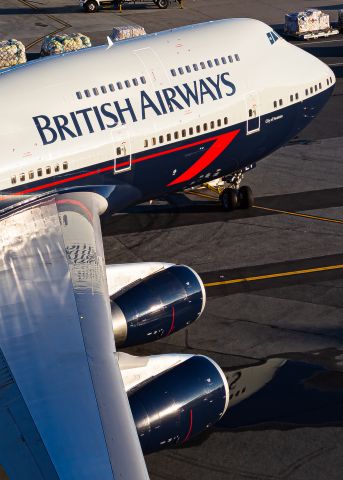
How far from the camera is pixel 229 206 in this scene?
1551 inches

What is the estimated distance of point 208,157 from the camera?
36.0 metres

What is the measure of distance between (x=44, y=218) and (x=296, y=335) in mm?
8498

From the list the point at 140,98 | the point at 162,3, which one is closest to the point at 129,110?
the point at 140,98

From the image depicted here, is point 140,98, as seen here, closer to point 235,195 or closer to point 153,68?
point 153,68

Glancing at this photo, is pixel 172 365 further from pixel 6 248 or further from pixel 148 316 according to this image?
pixel 6 248

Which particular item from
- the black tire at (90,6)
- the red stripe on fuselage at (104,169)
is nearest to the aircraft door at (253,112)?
the red stripe on fuselage at (104,169)

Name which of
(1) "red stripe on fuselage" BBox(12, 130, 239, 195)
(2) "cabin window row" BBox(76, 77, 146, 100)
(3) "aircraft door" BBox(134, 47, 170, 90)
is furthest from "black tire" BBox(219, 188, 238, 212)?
(2) "cabin window row" BBox(76, 77, 146, 100)

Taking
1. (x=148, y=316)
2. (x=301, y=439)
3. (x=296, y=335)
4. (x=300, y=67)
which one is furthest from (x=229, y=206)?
(x=301, y=439)

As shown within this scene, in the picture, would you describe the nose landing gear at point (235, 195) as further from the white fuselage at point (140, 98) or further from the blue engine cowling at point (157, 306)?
the blue engine cowling at point (157, 306)

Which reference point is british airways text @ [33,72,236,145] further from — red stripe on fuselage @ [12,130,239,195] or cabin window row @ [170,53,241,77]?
red stripe on fuselage @ [12,130,239,195]

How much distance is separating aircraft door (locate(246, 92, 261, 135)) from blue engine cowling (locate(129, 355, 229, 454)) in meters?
13.7

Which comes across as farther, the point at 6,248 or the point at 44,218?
the point at 44,218

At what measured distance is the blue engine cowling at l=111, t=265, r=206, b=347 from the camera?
27547 millimetres

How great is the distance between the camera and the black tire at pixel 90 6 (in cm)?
7056
